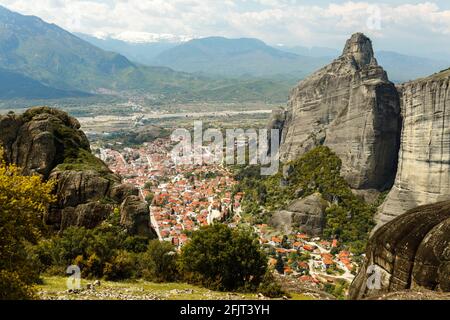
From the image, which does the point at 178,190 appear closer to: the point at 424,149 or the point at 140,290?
the point at 424,149

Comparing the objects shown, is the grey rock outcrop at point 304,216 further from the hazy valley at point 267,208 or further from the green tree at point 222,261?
the green tree at point 222,261

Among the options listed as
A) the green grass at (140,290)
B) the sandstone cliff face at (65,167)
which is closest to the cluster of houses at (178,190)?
the sandstone cliff face at (65,167)

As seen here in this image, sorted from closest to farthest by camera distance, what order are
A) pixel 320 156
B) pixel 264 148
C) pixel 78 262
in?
pixel 78 262, pixel 320 156, pixel 264 148

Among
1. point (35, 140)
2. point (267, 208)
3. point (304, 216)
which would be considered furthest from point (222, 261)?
Answer: point (267, 208)

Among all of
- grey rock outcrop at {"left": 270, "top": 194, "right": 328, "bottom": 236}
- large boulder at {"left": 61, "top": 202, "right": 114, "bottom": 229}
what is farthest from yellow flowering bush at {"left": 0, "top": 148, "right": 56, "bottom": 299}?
grey rock outcrop at {"left": 270, "top": 194, "right": 328, "bottom": 236}
